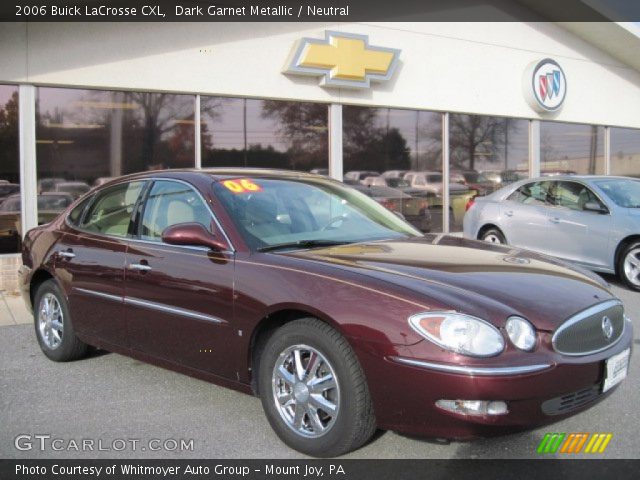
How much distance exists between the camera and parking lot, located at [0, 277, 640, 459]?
3.58 meters

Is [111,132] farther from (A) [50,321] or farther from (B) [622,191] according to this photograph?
(B) [622,191]

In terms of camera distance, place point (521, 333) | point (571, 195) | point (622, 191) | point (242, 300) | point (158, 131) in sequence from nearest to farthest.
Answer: point (521, 333), point (242, 300), point (622, 191), point (571, 195), point (158, 131)

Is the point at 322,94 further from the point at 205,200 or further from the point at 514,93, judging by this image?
the point at 205,200

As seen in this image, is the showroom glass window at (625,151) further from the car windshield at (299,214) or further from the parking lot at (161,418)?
the car windshield at (299,214)

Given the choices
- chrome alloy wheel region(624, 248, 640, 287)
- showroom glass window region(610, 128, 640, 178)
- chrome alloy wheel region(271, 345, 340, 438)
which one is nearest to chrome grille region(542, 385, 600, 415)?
chrome alloy wheel region(271, 345, 340, 438)

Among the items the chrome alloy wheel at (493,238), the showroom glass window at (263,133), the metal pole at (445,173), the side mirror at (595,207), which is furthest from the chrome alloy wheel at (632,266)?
the showroom glass window at (263,133)

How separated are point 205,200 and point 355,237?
39.7 inches

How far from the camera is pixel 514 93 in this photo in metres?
14.0

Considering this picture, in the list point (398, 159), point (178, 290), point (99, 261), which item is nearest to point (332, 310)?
point (178, 290)

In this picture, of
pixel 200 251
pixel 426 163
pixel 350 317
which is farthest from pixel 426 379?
pixel 426 163

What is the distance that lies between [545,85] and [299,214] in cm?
1166

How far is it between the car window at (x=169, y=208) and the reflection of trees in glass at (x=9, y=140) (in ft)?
16.9

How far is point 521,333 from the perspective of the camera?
310cm

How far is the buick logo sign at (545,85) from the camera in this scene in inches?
553
